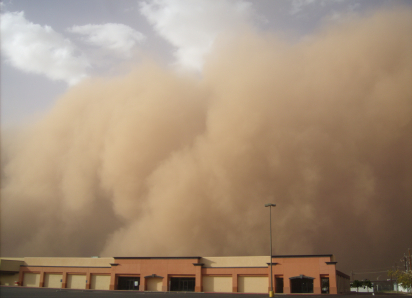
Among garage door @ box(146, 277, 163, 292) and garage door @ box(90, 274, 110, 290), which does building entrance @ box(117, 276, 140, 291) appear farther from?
garage door @ box(90, 274, 110, 290)

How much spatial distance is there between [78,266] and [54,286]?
420 cm

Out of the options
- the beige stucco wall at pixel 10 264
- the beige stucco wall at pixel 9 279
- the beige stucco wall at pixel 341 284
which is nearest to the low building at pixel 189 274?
the beige stucco wall at pixel 341 284

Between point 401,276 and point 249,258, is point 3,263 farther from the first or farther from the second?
point 401,276

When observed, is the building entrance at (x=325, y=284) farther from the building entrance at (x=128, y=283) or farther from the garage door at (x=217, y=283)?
the building entrance at (x=128, y=283)

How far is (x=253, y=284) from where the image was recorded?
41469 mm

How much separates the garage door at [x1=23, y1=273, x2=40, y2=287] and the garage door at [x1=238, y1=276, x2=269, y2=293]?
26.1 meters

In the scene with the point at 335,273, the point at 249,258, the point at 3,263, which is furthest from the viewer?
the point at 3,263

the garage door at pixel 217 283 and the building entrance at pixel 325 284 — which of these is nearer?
the building entrance at pixel 325 284

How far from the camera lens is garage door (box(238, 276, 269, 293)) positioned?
41022 mm

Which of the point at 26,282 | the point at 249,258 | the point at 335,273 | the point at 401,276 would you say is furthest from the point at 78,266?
the point at 401,276

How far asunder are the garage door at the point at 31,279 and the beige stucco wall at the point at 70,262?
1.34 metres

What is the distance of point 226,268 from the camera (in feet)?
140

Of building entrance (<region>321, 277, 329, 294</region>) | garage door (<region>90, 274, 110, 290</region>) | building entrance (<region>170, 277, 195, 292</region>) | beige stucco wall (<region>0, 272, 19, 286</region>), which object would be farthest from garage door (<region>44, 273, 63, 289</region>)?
building entrance (<region>321, 277, 329, 294</region>)

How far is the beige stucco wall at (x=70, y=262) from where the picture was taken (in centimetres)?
4750
